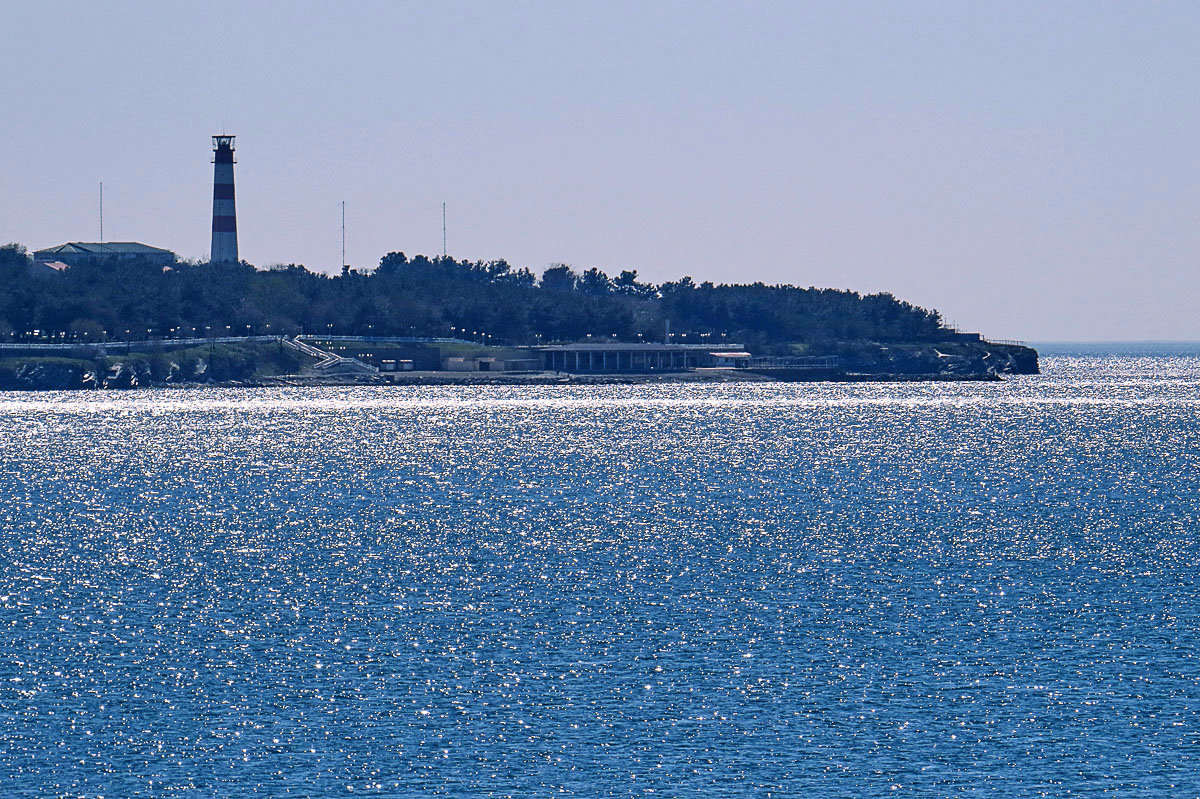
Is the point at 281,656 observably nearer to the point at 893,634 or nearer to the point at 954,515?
the point at 893,634

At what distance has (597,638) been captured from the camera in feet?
182

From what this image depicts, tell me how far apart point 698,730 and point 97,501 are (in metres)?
63.0

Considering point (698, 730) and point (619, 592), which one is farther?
point (619, 592)

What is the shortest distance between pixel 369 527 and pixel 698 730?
44.6 meters

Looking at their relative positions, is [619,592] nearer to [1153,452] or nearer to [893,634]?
[893,634]

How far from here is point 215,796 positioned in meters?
38.7

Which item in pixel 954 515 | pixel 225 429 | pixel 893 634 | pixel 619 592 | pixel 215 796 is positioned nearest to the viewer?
pixel 215 796

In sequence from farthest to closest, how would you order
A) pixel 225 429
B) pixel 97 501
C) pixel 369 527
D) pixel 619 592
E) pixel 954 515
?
pixel 225 429, pixel 97 501, pixel 954 515, pixel 369 527, pixel 619 592

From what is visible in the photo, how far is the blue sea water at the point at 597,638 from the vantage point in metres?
41.2

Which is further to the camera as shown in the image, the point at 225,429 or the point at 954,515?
the point at 225,429

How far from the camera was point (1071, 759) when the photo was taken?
41.4 m

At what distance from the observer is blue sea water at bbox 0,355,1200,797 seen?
135ft

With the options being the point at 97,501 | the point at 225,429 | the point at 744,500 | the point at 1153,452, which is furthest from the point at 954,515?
the point at 225,429

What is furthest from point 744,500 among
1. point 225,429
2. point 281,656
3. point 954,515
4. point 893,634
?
point 225,429
